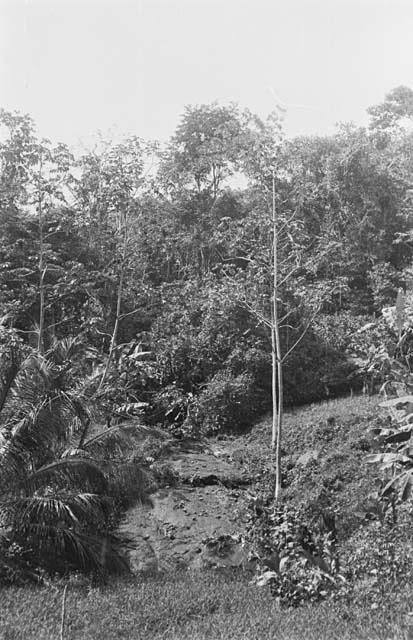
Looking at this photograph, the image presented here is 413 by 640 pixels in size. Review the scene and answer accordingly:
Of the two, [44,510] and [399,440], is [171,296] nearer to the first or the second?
[44,510]

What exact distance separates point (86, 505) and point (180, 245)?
1329cm

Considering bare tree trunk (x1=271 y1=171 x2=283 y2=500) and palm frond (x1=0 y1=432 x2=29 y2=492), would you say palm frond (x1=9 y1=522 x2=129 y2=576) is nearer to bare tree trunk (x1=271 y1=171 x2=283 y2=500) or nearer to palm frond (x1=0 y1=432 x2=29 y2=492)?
palm frond (x1=0 y1=432 x2=29 y2=492)

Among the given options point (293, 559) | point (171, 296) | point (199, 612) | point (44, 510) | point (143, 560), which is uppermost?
point (171, 296)

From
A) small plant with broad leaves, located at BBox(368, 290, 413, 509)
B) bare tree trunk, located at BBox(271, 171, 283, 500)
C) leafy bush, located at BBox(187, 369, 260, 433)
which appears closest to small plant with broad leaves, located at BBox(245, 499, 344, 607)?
small plant with broad leaves, located at BBox(368, 290, 413, 509)

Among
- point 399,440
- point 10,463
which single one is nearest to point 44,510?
point 10,463

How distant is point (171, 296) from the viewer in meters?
17.7

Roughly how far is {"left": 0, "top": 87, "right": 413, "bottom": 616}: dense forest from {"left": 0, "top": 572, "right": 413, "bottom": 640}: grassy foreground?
4.19ft

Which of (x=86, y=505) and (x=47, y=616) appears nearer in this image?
(x=47, y=616)

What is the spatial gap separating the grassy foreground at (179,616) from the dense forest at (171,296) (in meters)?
1.28

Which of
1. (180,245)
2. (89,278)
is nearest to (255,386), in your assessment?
(89,278)

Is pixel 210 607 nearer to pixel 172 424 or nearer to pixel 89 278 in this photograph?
pixel 172 424

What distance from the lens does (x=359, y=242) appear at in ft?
63.7

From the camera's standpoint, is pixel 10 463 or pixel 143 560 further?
pixel 143 560

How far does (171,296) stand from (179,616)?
12303 mm
